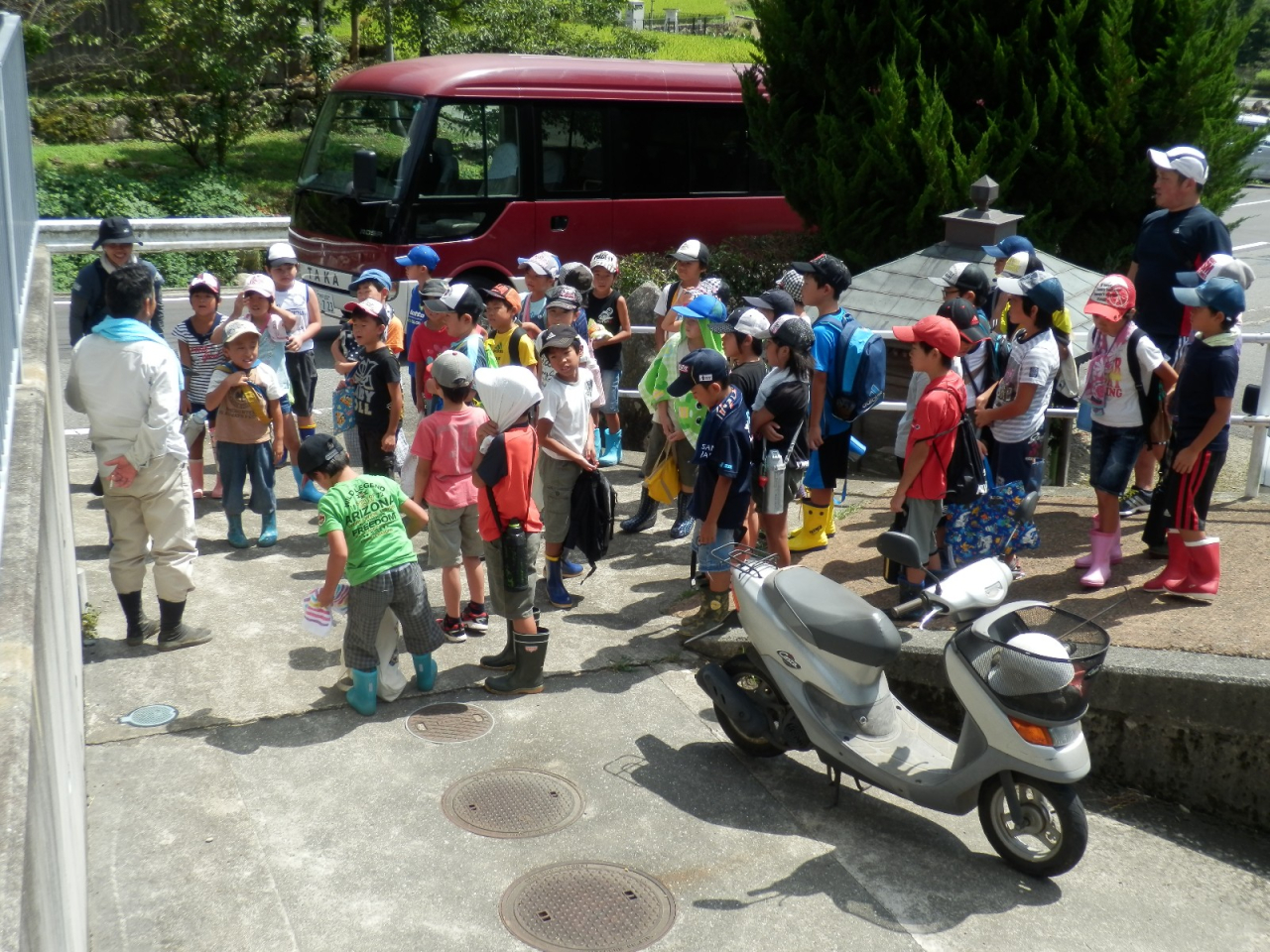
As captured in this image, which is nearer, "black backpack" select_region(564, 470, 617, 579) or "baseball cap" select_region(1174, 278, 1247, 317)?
"baseball cap" select_region(1174, 278, 1247, 317)

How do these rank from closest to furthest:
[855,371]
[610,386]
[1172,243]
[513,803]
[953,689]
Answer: [953,689] < [513,803] < [855,371] < [1172,243] < [610,386]

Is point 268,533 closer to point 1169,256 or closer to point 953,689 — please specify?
point 953,689

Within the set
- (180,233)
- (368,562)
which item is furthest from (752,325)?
(180,233)

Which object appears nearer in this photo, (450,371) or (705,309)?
(450,371)

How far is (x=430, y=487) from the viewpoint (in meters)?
6.16

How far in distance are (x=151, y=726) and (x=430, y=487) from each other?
1.72m

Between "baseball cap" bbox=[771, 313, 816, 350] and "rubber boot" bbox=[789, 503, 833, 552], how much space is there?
4.33 feet

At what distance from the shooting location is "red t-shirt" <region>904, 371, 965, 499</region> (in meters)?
5.81

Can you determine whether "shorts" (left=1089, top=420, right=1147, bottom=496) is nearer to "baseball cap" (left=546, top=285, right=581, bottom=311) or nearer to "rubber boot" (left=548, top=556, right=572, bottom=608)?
"rubber boot" (left=548, top=556, right=572, bottom=608)

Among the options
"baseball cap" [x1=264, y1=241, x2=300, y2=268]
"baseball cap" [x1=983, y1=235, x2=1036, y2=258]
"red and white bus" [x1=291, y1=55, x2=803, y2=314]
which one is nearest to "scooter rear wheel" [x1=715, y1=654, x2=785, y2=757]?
"baseball cap" [x1=983, y1=235, x2=1036, y2=258]

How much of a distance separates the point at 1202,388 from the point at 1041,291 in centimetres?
87

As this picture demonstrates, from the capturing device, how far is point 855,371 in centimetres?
679

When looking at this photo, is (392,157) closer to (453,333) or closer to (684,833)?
(453,333)

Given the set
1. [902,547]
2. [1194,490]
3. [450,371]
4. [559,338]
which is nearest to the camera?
[902,547]
